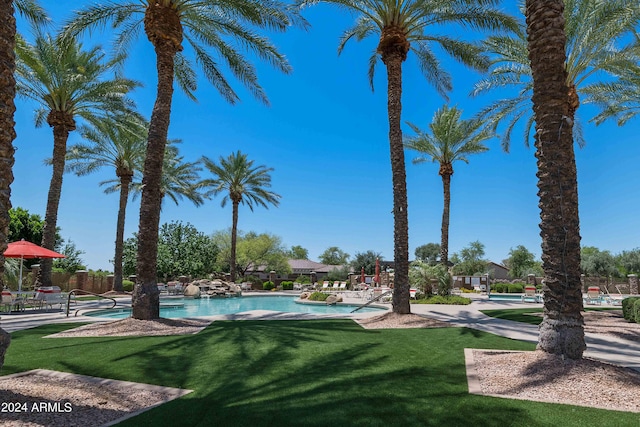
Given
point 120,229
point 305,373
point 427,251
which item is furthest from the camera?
point 427,251

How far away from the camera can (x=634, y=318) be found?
1186 cm

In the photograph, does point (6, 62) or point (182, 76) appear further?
point (182, 76)

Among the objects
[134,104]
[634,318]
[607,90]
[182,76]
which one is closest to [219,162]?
[134,104]

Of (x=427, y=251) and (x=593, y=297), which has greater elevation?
(x=427, y=251)

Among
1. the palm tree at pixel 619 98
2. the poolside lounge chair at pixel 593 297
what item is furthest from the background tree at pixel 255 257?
the palm tree at pixel 619 98

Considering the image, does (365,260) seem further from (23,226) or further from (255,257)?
(23,226)

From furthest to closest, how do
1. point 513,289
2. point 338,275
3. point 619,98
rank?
point 338,275
point 513,289
point 619,98

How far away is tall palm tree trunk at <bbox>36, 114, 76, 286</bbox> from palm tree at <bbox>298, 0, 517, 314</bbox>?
12667mm

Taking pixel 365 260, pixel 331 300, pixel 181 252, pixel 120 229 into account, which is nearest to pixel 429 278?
pixel 331 300

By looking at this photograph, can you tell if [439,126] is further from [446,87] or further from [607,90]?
[607,90]

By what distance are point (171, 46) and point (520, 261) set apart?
66.5 m

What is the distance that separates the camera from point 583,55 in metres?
14.5

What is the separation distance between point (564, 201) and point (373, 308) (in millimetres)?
12919

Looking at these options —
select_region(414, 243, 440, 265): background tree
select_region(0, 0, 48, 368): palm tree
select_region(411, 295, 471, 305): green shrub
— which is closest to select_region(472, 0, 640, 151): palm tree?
select_region(411, 295, 471, 305): green shrub
